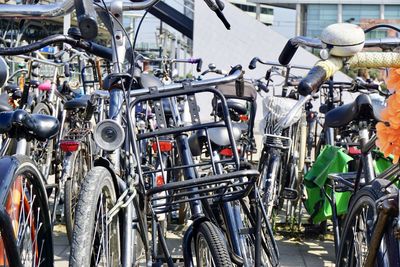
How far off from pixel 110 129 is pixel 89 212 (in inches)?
18.2

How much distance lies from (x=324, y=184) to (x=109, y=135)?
230 centimetres

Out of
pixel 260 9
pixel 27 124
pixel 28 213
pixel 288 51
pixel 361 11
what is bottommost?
pixel 28 213

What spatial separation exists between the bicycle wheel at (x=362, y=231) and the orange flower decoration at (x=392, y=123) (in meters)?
0.41

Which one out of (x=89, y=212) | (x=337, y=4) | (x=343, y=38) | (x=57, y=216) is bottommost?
(x=57, y=216)

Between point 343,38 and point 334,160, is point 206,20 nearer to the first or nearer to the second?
point 334,160

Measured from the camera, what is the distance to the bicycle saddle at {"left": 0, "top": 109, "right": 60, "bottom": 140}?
2.52 metres

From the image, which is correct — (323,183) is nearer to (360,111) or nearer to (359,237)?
(360,111)

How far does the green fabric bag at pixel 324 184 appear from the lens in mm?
4398

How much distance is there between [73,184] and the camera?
15.2ft

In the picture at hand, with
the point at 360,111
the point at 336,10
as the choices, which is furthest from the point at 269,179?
the point at 336,10

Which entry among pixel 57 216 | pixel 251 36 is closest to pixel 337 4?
pixel 251 36

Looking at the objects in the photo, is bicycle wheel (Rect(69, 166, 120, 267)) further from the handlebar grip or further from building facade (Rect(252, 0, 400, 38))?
building facade (Rect(252, 0, 400, 38))

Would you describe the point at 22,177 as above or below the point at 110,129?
below

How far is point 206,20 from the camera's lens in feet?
65.9
